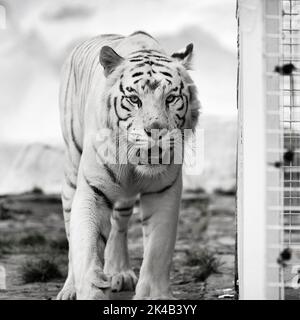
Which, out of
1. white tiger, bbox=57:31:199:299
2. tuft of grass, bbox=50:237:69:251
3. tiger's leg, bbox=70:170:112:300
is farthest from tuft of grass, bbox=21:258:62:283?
tuft of grass, bbox=50:237:69:251

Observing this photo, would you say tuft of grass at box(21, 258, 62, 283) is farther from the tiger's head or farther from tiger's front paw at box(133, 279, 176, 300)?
the tiger's head

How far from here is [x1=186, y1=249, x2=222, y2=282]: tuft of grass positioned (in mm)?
4277

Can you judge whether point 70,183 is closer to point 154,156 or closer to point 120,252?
point 120,252

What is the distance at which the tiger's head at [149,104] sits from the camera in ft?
10.1

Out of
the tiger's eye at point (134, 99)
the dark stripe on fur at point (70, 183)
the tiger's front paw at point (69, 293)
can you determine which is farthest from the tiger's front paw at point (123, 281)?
the tiger's eye at point (134, 99)

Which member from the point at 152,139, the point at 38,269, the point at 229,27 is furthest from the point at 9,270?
the point at 229,27

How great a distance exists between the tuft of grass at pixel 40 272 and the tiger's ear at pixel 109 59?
1355 mm

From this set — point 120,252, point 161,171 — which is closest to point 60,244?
point 120,252

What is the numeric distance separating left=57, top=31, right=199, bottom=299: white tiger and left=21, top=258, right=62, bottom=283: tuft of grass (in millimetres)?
750

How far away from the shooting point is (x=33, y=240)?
19.6 ft

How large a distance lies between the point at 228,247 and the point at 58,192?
6.60 feet

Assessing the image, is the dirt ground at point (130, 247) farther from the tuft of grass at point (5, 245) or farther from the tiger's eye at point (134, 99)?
the tiger's eye at point (134, 99)

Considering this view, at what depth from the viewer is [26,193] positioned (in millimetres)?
7281
